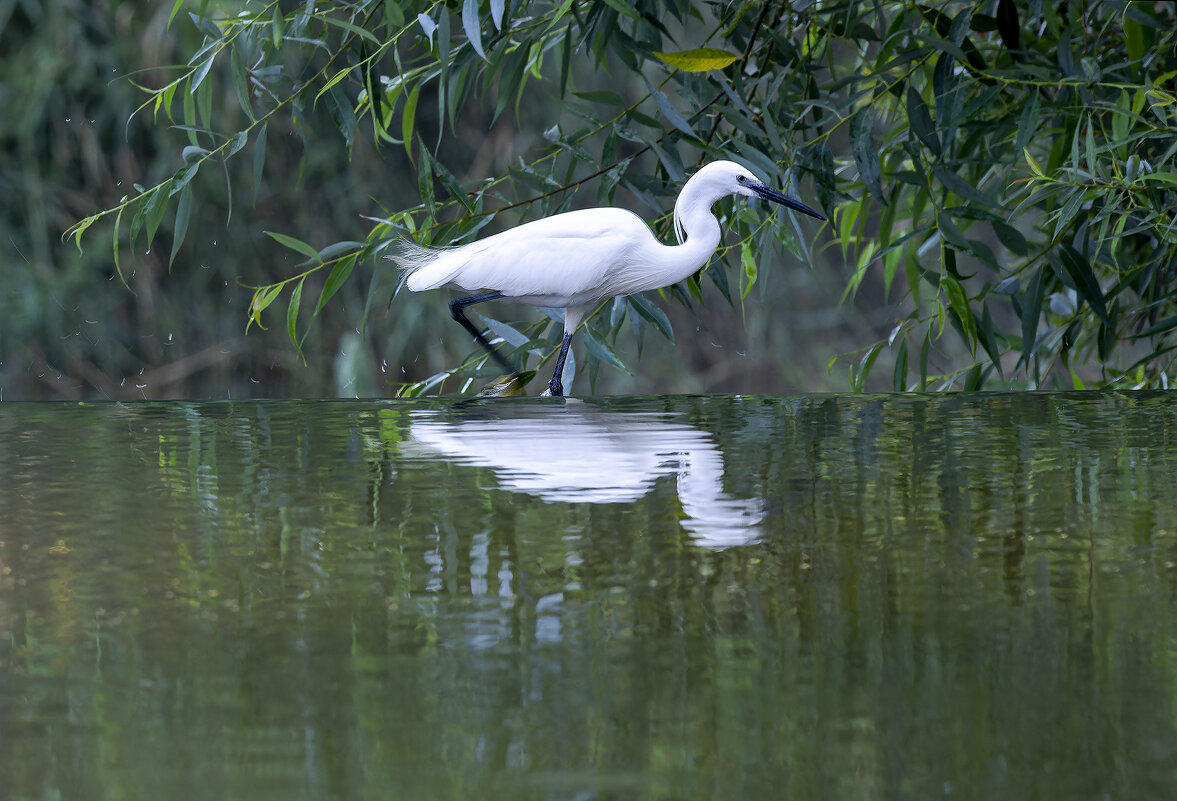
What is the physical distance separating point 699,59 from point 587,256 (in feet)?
1.27

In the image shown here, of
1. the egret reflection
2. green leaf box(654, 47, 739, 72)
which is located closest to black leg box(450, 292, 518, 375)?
green leaf box(654, 47, 739, 72)

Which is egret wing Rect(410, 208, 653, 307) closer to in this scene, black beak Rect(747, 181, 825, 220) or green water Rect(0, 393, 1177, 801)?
black beak Rect(747, 181, 825, 220)

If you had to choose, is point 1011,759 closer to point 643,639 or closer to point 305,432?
point 643,639

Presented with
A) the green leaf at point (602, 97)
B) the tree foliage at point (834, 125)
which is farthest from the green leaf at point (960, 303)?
the green leaf at point (602, 97)

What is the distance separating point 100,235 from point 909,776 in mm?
3484

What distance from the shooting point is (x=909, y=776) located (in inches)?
10.5

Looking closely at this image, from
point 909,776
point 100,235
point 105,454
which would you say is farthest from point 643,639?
point 100,235

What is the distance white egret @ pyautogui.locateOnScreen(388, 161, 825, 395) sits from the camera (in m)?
1.65

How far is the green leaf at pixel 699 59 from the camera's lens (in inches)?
51.3

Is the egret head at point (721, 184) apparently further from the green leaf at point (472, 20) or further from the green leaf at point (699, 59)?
the green leaf at point (472, 20)

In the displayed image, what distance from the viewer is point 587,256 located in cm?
166

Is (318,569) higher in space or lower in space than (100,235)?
lower

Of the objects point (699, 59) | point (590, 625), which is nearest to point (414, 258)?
point (699, 59)

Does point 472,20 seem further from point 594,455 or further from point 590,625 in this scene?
point 590,625
